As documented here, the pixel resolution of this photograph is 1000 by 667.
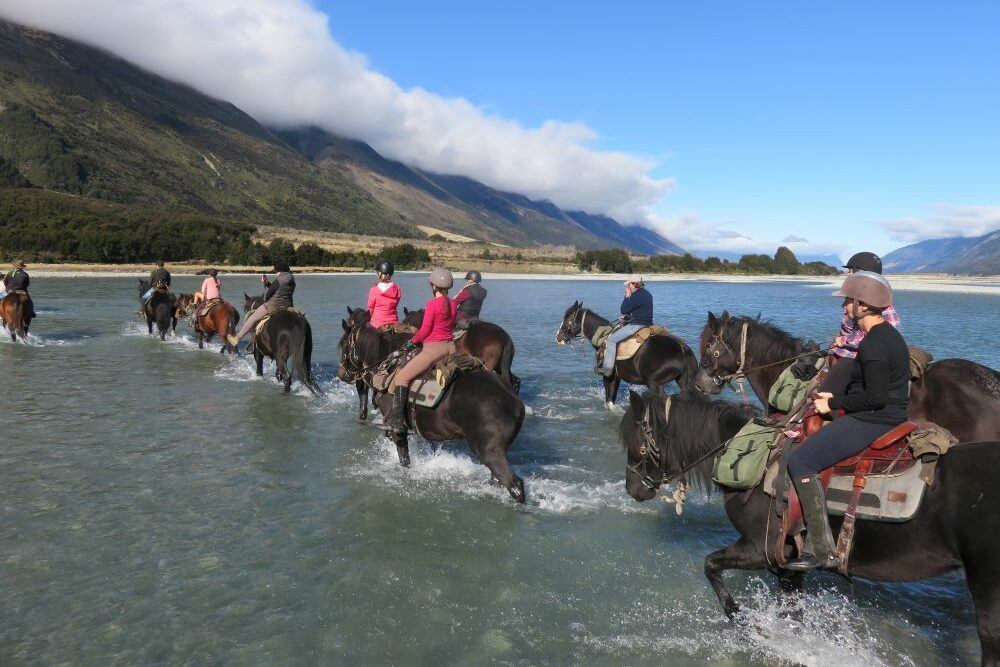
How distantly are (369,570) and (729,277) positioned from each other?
381 ft

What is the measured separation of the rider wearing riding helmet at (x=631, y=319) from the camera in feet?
40.2

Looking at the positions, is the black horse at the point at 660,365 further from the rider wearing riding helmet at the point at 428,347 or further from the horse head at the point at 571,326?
the rider wearing riding helmet at the point at 428,347

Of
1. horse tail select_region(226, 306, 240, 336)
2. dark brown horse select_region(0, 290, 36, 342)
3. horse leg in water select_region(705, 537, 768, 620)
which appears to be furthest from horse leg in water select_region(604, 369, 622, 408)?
dark brown horse select_region(0, 290, 36, 342)

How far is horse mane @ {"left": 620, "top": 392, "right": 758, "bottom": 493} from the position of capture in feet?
17.5

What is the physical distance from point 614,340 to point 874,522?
810cm

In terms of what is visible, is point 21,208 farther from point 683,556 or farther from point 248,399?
point 683,556

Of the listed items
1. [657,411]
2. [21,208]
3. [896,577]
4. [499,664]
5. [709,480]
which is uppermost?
[21,208]

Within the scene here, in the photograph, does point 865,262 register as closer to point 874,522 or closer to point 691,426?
point 691,426

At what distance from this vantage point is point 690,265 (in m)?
122

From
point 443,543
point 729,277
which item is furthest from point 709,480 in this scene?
point 729,277

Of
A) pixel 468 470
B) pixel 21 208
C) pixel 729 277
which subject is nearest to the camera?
pixel 468 470

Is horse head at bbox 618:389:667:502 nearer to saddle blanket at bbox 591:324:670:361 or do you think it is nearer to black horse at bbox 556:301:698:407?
black horse at bbox 556:301:698:407

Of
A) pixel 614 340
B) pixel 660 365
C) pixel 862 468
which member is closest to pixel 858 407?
pixel 862 468

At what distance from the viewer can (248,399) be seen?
13000 mm
